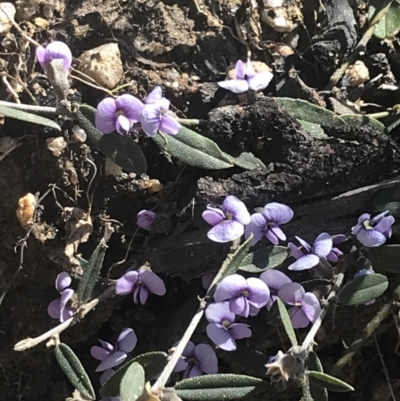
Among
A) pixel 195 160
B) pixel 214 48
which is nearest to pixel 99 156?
pixel 195 160

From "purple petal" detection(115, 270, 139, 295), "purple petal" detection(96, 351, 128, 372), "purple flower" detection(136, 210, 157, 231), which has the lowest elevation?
"purple petal" detection(96, 351, 128, 372)

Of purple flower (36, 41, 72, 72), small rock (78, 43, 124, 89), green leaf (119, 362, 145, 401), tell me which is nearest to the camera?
green leaf (119, 362, 145, 401)

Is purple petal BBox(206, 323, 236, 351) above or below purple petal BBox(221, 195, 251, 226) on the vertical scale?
below

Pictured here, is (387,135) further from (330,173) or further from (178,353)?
(178,353)

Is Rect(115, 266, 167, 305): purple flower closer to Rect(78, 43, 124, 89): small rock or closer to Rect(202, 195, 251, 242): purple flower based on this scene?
Rect(202, 195, 251, 242): purple flower

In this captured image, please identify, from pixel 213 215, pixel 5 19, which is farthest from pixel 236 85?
pixel 5 19

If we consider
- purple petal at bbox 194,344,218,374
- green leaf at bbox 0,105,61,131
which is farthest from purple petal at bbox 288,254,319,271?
green leaf at bbox 0,105,61,131
